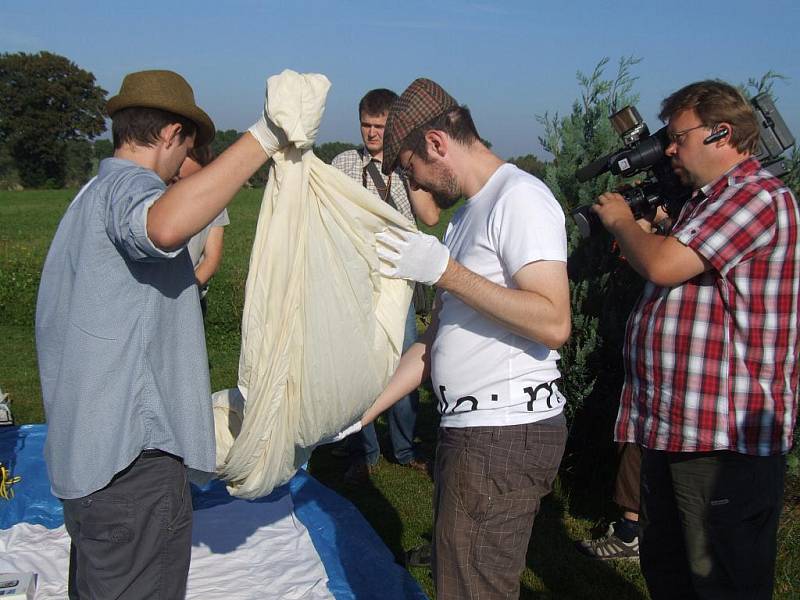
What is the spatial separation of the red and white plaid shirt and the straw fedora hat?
57.4 inches

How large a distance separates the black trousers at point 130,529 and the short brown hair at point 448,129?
1.09m

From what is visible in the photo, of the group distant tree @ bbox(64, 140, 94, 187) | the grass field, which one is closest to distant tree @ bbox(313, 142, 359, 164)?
the grass field

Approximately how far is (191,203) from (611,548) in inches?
114

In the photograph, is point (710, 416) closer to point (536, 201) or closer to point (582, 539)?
point (536, 201)

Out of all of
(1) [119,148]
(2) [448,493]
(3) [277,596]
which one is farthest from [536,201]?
(3) [277,596]

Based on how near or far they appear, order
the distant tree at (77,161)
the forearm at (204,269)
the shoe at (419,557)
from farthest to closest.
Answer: the distant tree at (77,161), the forearm at (204,269), the shoe at (419,557)

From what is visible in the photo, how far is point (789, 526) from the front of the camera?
3621mm

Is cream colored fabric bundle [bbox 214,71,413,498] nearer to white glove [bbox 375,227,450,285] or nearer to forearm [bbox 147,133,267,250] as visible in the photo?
white glove [bbox 375,227,450,285]

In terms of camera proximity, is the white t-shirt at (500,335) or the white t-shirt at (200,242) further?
the white t-shirt at (200,242)

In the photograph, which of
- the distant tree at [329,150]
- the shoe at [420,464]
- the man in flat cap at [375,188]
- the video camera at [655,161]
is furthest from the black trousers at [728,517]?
the distant tree at [329,150]

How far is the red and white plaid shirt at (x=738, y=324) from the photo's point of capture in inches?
85.9

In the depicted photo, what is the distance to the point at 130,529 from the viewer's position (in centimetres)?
186

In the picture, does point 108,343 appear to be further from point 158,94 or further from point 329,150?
point 329,150

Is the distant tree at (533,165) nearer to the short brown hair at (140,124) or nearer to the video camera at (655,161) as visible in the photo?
the video camera at (655,161)
